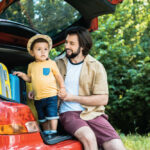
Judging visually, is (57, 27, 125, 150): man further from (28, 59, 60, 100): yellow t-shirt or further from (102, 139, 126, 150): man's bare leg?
(28, 59, 60, 100): yellow t-shirt

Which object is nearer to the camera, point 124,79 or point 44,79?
point 44,79

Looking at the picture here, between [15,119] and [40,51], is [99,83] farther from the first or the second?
[15,119]

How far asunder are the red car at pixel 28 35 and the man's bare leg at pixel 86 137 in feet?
0.15

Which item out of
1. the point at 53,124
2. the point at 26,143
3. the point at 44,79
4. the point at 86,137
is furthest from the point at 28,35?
the point at 26,143

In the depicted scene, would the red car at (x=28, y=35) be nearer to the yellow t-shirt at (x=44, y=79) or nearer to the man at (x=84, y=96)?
the man at (x=84, y=96)

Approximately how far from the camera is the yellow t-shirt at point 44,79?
258 cm

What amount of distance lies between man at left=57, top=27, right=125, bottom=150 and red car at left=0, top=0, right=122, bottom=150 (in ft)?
0.51

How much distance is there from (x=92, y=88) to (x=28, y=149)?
1.03m

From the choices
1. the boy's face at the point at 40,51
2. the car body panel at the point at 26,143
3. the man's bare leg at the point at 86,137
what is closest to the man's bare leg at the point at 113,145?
the man's bare leg at the point at 86,137

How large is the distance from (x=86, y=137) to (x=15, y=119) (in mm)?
675

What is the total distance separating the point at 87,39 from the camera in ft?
9.64

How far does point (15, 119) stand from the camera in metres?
2.01

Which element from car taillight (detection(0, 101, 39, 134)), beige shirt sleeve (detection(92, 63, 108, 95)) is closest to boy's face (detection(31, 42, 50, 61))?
beige shirt sleeve (detection(92, 63, 108, 95))

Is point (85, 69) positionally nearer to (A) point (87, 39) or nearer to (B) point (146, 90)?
(A) point (87, 39)
